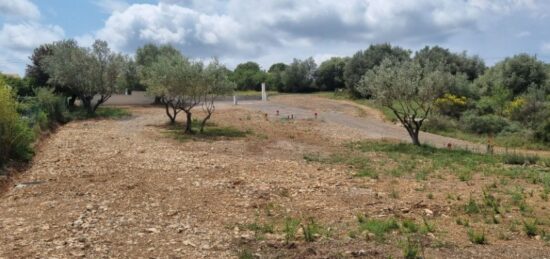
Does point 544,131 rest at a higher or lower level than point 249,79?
lower

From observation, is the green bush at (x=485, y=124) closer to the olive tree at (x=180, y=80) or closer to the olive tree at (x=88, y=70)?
the olive tree at (x=180, y=80)

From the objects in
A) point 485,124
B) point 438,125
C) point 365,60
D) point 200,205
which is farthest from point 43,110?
point 365,60

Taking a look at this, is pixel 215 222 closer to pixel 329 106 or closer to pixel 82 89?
pixel 82 89

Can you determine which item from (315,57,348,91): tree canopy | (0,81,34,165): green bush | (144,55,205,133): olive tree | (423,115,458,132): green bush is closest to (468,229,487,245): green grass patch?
(0,81,34,165): green bush

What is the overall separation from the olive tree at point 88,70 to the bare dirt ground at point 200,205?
45.4 ft

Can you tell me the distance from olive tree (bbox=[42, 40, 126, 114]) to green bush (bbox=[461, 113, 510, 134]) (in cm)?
2124

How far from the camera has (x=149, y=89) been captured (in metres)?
25.9

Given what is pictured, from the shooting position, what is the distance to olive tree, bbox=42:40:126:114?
31.5 metres

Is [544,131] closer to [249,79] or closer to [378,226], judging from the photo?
[378,226]

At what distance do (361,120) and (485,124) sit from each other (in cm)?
834

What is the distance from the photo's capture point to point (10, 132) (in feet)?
46.5

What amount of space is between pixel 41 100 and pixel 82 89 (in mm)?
5838

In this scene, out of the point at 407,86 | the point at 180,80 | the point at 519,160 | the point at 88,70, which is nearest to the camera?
the point at 519,160

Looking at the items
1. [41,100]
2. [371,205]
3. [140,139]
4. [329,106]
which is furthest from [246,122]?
[371,205]
